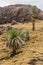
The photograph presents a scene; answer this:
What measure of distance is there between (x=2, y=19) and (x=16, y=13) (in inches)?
257

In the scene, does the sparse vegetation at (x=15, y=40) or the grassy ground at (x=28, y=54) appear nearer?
the grassy ground at (x=28, y=54)

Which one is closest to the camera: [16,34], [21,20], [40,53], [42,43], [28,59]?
[28,59]

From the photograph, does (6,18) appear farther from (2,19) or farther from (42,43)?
(42,43)

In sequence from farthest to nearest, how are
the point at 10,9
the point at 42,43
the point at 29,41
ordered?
the point at 10,9
the point at 29,41
the point at 42,43

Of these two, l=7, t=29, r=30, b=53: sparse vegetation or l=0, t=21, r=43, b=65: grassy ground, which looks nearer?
l=0, t=21, r=43, b=65: grassy ground

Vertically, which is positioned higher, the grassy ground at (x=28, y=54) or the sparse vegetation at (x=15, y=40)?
the sparse vegetation at (x=15, y=40)

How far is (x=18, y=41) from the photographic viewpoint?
52125 millimetres

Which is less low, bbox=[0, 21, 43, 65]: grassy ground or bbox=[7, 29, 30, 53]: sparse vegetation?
bbox=[7, 29, 30, 53]: sparse vegetation

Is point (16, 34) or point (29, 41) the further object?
point (29, 41)

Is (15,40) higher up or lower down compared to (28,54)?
higher up

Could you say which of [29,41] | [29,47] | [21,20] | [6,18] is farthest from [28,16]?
[29,47]

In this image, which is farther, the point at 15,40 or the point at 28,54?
the point at 15,40

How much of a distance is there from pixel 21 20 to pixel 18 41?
152 ft

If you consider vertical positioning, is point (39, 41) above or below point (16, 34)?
below
